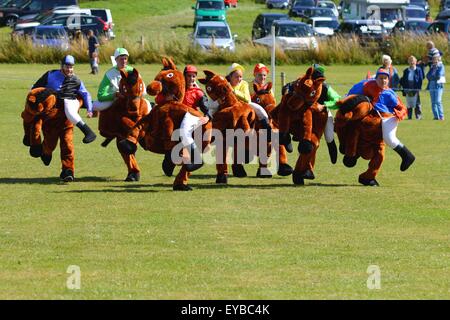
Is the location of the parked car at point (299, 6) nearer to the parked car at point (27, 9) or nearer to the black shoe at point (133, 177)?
the parked car at point (27, 9)

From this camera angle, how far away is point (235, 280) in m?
10.7

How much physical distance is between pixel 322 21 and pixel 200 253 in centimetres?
5016

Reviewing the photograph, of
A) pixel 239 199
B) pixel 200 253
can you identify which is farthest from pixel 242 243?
pixel 239 199

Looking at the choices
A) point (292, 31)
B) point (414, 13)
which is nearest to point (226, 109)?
point (292, 31)

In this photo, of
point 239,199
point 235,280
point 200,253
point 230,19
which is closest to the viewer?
point 235,280

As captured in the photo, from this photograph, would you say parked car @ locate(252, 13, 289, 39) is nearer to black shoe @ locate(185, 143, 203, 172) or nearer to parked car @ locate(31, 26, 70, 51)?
parked car @ locate(31, 26, 70, 51)

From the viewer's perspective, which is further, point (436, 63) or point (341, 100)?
point (436, 63)

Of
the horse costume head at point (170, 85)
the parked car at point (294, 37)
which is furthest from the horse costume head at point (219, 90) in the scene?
the parked car at point (294, 37)

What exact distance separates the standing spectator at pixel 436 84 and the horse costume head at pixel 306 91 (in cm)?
1359

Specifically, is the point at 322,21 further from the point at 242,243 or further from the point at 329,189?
the point at 242,243

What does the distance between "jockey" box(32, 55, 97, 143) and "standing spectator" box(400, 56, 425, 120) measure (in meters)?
14.4

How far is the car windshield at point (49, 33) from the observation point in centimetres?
4916
